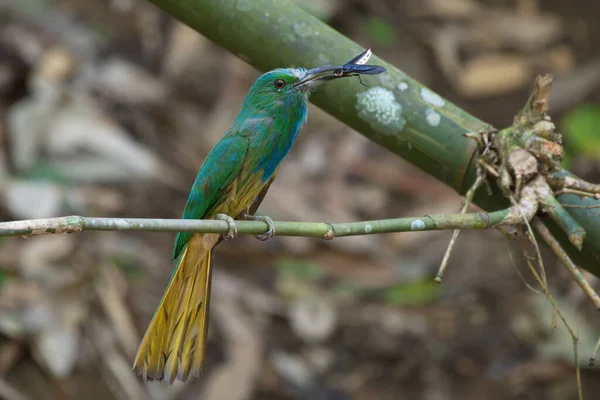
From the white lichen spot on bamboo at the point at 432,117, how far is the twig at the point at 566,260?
328 millimetres

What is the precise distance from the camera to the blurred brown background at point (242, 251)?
3.93 metres

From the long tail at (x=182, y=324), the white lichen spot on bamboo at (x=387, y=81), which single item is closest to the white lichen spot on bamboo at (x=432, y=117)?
the white lichen spot on bamboo at (x=387, y=81)

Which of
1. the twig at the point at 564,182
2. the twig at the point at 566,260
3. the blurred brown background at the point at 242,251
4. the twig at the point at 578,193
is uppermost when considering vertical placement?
the blurred brown background at the point at 242,251

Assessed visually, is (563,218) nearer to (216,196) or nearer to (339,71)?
(339,71)

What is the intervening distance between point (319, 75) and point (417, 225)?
0.46 meters

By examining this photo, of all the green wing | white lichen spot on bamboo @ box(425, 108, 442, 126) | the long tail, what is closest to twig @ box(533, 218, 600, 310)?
white lichen spot on bamboo @ box(425, 108, 442, 126)

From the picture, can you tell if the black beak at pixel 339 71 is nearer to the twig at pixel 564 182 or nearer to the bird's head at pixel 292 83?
the bird's head at pixel 292 83

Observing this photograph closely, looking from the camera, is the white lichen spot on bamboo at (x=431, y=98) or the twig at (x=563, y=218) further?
the white lichen spot on bamboo at (x=431, y=98)

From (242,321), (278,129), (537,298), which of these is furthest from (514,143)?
(537,298)

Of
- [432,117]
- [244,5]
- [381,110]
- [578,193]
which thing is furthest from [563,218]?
[244,5]

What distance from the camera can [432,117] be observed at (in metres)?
2.02

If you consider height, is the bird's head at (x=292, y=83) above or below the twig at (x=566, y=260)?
above

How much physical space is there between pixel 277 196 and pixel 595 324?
1.84 meters

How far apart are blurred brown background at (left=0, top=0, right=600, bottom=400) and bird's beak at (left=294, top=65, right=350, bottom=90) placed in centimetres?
218
